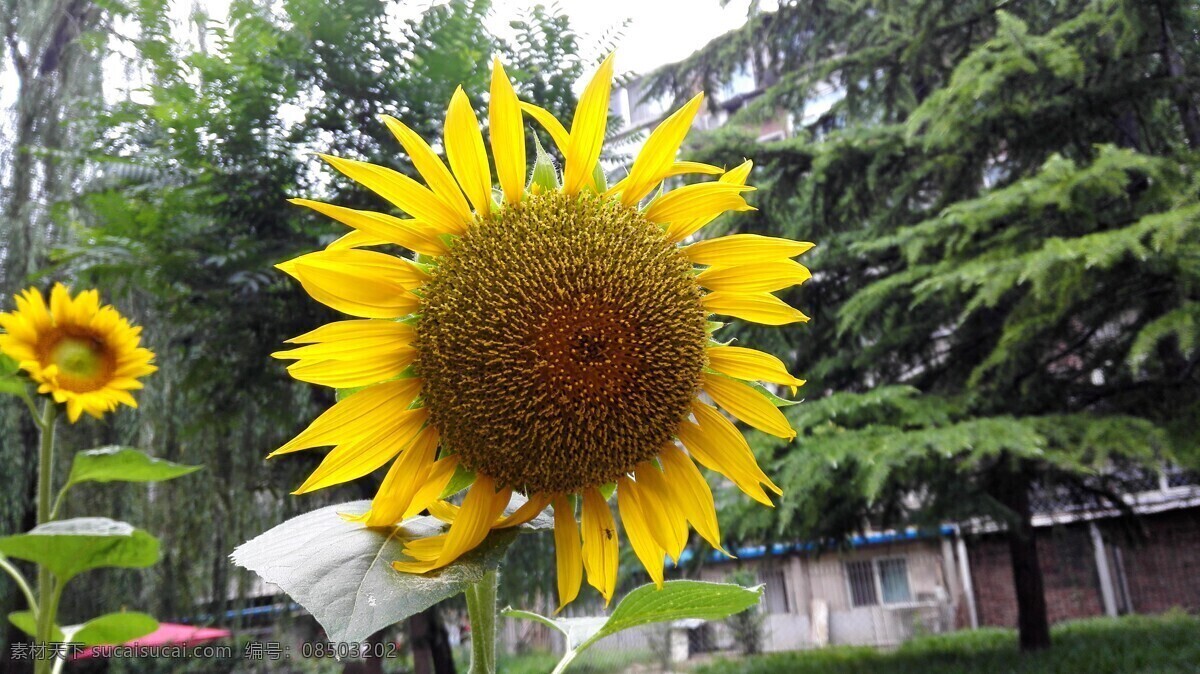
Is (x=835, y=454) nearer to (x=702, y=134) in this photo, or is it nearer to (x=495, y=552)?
(x=702, y=134)

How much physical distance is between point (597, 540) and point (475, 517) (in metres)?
0.07

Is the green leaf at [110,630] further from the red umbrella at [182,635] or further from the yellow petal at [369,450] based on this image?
the red umbrella at [182,635]

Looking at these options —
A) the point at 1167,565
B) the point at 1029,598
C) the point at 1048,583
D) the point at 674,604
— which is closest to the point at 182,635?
the point at 674,604

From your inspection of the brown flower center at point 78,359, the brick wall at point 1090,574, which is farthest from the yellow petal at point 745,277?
the brick wall at point 1090,574

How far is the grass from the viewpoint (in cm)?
411

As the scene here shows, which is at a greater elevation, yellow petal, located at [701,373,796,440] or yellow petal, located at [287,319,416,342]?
yellow petal, located at [287,319,416,342]

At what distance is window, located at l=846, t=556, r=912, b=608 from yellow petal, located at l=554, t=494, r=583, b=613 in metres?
9.39

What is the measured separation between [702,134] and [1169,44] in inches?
83.9

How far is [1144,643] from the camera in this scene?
4.77m

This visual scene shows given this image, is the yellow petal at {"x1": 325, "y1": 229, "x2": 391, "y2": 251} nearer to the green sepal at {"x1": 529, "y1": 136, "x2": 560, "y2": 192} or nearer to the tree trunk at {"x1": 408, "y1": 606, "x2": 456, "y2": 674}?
the green sepal at {"x1": 529, "y1": 136, "x2": 560, "y2": 192}

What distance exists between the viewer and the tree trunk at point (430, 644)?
2.90 metres

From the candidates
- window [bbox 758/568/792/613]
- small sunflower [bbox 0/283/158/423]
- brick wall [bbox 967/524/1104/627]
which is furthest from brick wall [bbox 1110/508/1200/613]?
small sunflower [bbox 0/283/158/423]

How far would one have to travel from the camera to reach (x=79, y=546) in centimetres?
74

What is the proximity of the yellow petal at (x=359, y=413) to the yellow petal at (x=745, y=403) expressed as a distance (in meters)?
0.15
